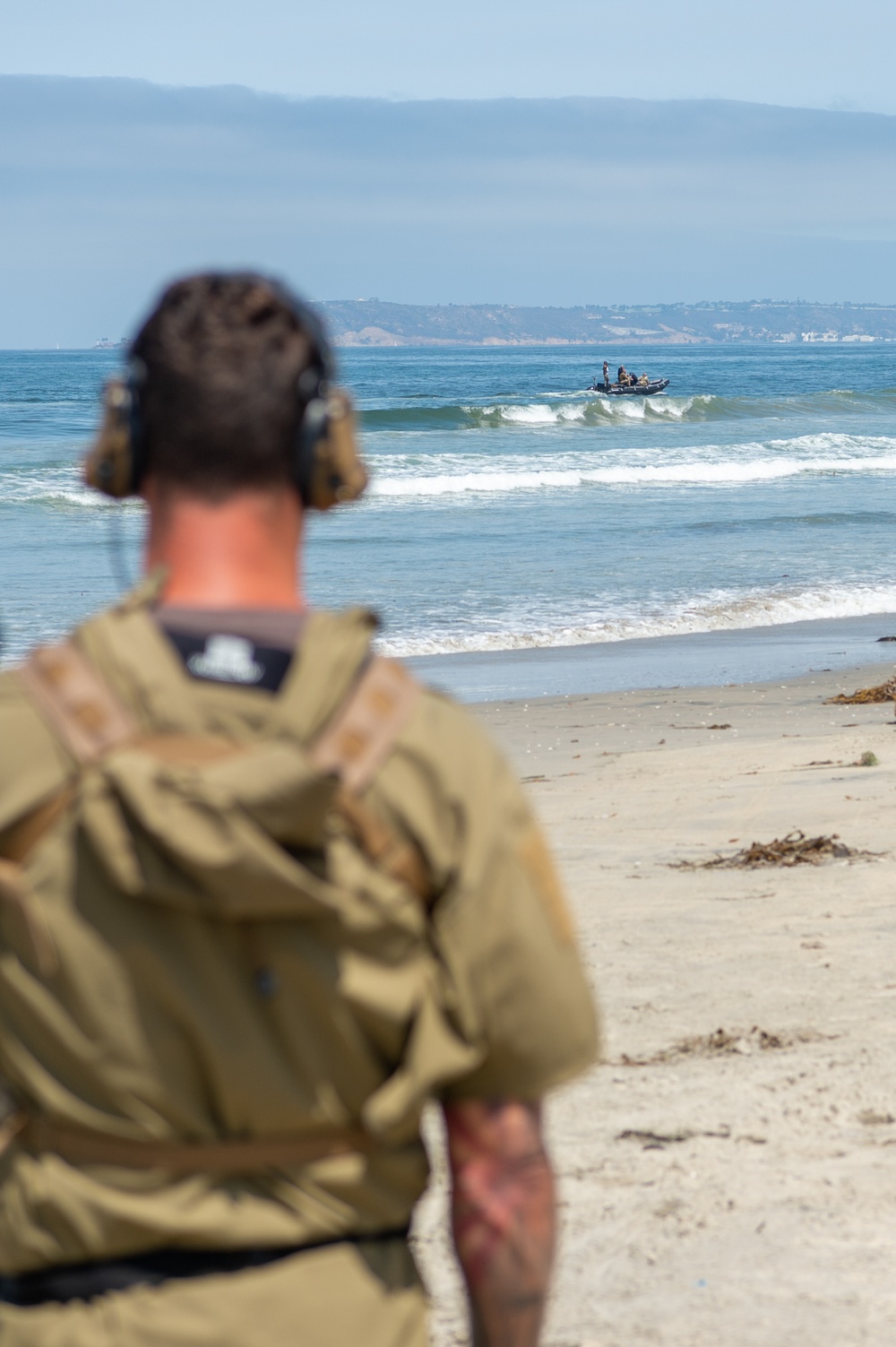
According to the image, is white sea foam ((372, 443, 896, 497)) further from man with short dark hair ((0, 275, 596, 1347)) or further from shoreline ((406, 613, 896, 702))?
man with short dark hair ((0, 275, 596, 1347))

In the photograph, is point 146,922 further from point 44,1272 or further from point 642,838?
point 642,838

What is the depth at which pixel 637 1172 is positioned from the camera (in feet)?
11.9

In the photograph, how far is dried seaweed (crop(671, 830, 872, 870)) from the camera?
19.7 feet

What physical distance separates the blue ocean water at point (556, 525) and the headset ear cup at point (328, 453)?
2.09 metres

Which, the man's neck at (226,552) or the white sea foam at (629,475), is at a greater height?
the man's neck at (226,552)

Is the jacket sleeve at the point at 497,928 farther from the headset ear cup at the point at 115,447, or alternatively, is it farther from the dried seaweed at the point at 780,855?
the dried seaweed at the point at 780,855

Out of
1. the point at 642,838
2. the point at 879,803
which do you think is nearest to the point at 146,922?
the point at 642,838

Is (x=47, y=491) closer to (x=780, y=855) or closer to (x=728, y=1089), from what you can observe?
(x=780, y=855)

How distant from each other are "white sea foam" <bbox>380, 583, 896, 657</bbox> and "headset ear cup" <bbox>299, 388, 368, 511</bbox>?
1125cm

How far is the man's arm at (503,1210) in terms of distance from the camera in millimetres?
1459

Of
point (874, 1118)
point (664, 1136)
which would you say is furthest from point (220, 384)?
point (874, 1118)

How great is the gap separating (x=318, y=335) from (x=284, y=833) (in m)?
0.48

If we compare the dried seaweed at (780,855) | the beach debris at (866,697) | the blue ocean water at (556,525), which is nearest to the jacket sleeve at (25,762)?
the blue ocean water at (556,525)

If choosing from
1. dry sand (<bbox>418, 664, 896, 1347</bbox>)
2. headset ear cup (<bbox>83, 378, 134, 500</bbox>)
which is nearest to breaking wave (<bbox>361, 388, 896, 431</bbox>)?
dry sand (<bbox>418, 664, 896, 1347</bbox>)
